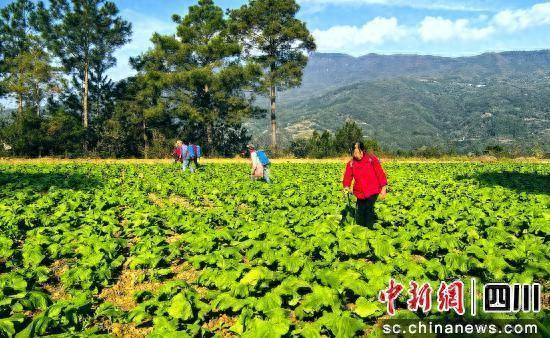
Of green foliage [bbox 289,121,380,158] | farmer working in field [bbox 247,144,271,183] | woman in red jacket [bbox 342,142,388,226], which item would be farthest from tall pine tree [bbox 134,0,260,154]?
woman in red jacket [bbox 342,142,388,226]

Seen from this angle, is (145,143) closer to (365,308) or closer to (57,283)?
(57,283)

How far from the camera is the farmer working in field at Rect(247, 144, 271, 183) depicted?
1742cm

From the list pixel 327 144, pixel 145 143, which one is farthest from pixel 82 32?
pixel 327 144

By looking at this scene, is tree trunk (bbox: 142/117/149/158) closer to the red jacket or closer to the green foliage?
the green foliage

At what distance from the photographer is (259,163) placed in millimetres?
17719

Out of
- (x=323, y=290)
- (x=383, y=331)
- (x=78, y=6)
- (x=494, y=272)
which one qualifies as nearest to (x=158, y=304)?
(x=323, y=290)

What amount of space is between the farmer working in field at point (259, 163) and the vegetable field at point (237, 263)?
4747 millimetres

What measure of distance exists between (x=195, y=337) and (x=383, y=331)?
2.10 m

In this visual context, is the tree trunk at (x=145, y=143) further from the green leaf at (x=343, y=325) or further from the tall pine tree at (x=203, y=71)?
the green leaf at (x=343, y=325)

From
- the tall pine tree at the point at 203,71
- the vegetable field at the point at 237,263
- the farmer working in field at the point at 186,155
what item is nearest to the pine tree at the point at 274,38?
the tall pine tree at the point at 203,71

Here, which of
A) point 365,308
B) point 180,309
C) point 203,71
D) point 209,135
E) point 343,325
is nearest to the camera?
point 343,325

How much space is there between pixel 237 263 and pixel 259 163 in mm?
11277

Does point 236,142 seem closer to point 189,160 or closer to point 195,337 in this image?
point 189,160

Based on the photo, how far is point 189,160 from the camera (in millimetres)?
23203
